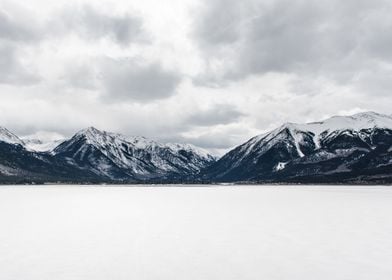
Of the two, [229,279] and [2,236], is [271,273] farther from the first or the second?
[2,236]

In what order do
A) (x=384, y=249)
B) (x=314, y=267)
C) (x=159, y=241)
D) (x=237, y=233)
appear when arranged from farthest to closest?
(x=237, y=233) → (x=159, y=241) → (x=384, y=249) → (x=314, y=267)

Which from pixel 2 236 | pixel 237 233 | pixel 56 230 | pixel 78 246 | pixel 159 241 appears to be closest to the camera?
pixel 78 246

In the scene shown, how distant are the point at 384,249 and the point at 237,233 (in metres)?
17.2

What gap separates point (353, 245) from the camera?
3953 cm

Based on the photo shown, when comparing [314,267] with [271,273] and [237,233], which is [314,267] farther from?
[237,233]

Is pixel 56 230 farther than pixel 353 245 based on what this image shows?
Yes

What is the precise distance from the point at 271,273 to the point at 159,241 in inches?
697

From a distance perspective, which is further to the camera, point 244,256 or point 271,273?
point 244,256

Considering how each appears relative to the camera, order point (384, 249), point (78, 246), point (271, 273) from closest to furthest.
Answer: point (271, 273)
point (384, 249)
point (78, 246)

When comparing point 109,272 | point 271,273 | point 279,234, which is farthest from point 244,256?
point 279,234

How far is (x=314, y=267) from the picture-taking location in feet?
98.1

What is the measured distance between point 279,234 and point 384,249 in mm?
13176

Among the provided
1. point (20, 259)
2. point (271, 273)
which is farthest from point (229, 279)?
point (20, 259)

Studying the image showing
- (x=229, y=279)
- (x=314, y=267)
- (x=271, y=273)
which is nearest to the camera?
(x=229, y=279)
